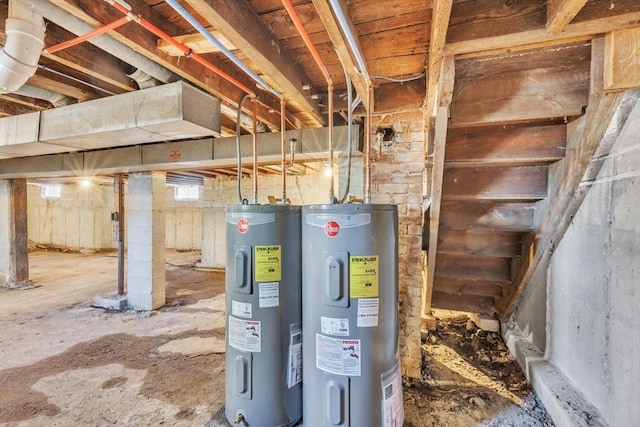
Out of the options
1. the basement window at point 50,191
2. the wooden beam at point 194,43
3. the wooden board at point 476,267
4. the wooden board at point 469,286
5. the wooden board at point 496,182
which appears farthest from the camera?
the basement window at point 50,191

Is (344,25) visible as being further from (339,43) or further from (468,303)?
(468,303)

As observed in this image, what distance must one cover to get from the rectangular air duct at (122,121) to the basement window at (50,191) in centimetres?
882

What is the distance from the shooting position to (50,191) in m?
9.34

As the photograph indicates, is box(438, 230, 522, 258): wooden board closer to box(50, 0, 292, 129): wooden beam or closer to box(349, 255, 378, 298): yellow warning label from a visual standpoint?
box(349, 255, 378, 298): yellow warning label

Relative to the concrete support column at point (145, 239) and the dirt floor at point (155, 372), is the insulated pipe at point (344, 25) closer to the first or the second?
the dirt floor at point (155, 372)

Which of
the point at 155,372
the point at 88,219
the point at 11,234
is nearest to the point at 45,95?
the point at 155,372

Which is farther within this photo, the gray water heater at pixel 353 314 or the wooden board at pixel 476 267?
the wooden board at pixel 476 267

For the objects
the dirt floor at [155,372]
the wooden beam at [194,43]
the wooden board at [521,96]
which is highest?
the wooden beam at [194,43]

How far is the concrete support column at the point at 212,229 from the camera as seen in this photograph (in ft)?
20.5

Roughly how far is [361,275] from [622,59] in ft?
4.53

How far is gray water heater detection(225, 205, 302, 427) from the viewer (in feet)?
5.07

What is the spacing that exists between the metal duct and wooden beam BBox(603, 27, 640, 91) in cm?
330

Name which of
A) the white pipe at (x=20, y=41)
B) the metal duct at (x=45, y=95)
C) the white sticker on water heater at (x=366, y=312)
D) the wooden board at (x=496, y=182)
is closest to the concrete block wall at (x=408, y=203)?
the wooden board at (x=496, y=182)

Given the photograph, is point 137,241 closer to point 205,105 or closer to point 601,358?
point 205,105
